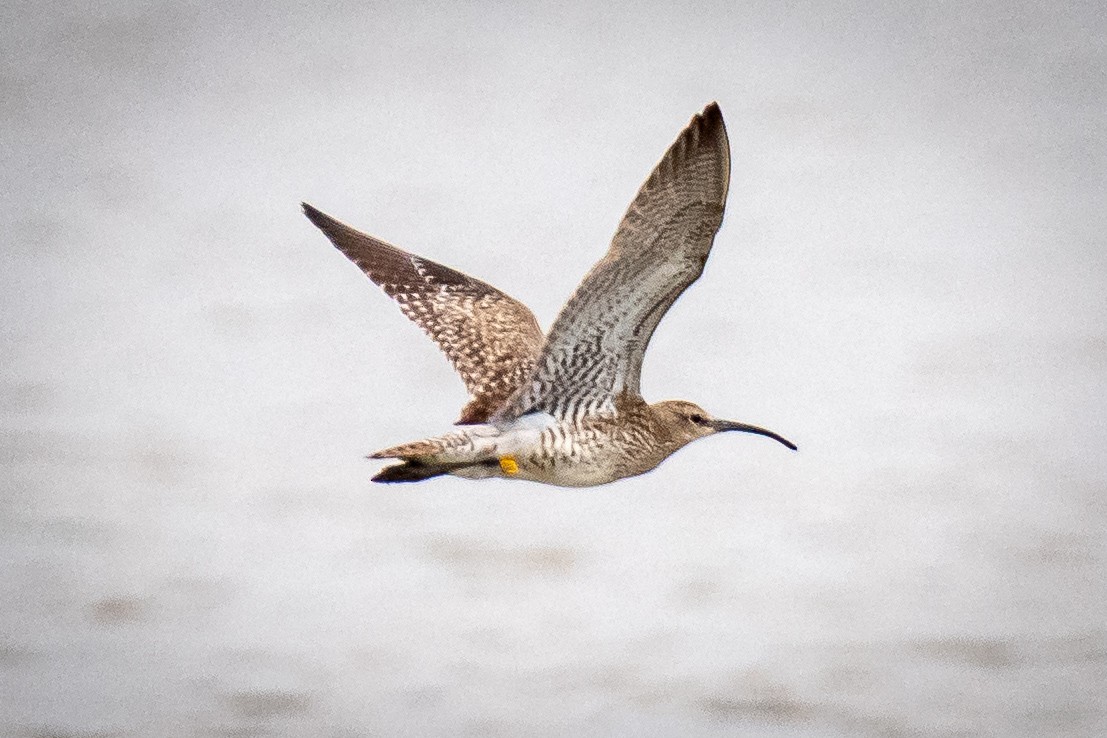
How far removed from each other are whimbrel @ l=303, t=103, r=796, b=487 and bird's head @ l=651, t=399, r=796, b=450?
10mm

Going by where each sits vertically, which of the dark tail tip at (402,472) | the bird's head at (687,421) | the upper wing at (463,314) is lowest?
the dark tail tip at (402,472)

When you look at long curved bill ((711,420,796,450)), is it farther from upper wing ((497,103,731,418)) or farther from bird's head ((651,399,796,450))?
upper wing ((497,103,731,418))

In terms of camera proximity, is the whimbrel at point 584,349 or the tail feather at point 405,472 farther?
the tail feather at point 405,472

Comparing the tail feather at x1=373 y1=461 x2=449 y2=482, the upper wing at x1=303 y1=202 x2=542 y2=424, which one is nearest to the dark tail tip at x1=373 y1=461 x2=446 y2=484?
the tail feather at x1=373 y1=461 x2=449 y2=482

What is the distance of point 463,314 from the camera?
1392 centimetres

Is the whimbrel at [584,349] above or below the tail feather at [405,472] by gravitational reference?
above

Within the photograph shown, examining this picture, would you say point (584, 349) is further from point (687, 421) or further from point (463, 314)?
point (463, 314)

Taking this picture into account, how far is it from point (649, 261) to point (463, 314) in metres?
3.02

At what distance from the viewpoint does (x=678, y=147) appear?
36.0 ft

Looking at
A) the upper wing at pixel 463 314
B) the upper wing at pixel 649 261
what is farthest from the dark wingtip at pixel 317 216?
the upper wing at pixel 649 261

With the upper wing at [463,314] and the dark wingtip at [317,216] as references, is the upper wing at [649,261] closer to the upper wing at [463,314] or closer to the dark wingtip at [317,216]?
the upper wing at [463,314]

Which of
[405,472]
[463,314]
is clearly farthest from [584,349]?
[463,314]

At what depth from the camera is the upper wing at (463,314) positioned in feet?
42.7

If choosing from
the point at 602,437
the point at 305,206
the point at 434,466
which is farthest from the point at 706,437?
the point at 305,206
